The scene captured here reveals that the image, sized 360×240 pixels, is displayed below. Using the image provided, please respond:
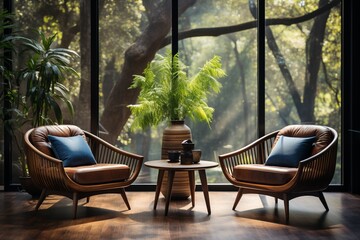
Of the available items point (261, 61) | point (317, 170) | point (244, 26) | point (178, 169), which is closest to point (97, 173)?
point (178, 169)

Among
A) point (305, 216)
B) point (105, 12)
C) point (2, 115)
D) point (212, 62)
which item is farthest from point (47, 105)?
point (305, 216)

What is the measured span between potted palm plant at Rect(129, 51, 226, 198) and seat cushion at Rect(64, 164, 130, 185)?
75 centimetres

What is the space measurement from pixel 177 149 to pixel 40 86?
157 cm

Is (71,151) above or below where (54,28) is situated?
below

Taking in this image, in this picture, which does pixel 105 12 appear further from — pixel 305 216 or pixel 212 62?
pixel 305 216

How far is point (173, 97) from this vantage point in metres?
6.57

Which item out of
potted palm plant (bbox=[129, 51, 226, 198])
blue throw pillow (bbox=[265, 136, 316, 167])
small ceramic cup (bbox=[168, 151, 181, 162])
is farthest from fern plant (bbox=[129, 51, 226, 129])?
blue throw pillow (bbox=[265, 136, 316, 167])

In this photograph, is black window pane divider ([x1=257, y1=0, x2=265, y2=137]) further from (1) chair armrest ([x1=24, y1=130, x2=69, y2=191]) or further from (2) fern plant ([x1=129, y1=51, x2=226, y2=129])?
(1) chair armrest ([x1=24, y1=130, x2=69, y2=191])

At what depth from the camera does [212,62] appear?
260 inches

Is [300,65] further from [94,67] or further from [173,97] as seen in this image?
[94,67]

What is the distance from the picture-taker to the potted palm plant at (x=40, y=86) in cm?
643

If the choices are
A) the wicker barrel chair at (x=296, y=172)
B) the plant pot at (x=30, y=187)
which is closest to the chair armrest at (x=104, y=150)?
the plant pot at (x=30, y=187)

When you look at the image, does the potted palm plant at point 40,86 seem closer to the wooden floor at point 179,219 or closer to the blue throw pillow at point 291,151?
the wooden floor at point 179,219

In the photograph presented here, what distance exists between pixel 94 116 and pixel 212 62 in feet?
4.92
